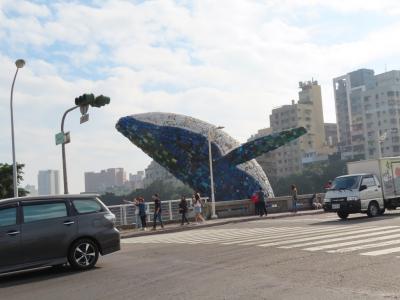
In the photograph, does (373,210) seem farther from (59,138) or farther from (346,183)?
(59,138)

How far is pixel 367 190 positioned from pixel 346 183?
868mm

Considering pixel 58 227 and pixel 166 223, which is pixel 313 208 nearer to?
pixel 166 223

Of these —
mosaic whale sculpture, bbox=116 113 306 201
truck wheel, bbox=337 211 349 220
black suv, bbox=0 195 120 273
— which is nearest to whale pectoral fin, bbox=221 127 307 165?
mosaic whale sculpture, bbox=116 113 306 201

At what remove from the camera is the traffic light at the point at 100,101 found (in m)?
22.9

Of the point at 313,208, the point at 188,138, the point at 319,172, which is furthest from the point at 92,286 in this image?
the point at 319,172

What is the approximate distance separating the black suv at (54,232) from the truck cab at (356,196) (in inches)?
494

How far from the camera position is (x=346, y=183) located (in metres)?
22.2

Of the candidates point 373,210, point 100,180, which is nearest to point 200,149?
point 373,210

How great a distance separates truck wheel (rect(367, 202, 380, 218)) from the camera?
2169cm

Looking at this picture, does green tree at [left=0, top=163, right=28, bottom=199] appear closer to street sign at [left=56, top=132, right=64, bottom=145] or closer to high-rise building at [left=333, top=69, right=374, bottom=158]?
street sign at [left=56, top=132, right=64, bottom=145]

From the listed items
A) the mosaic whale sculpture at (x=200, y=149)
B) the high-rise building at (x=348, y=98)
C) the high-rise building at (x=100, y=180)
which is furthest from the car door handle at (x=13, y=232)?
the high-rise building at (x=100, y=180)

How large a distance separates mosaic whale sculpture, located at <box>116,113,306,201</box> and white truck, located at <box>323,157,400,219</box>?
15134 mm

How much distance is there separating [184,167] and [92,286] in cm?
3298

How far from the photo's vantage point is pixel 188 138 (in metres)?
39.5
